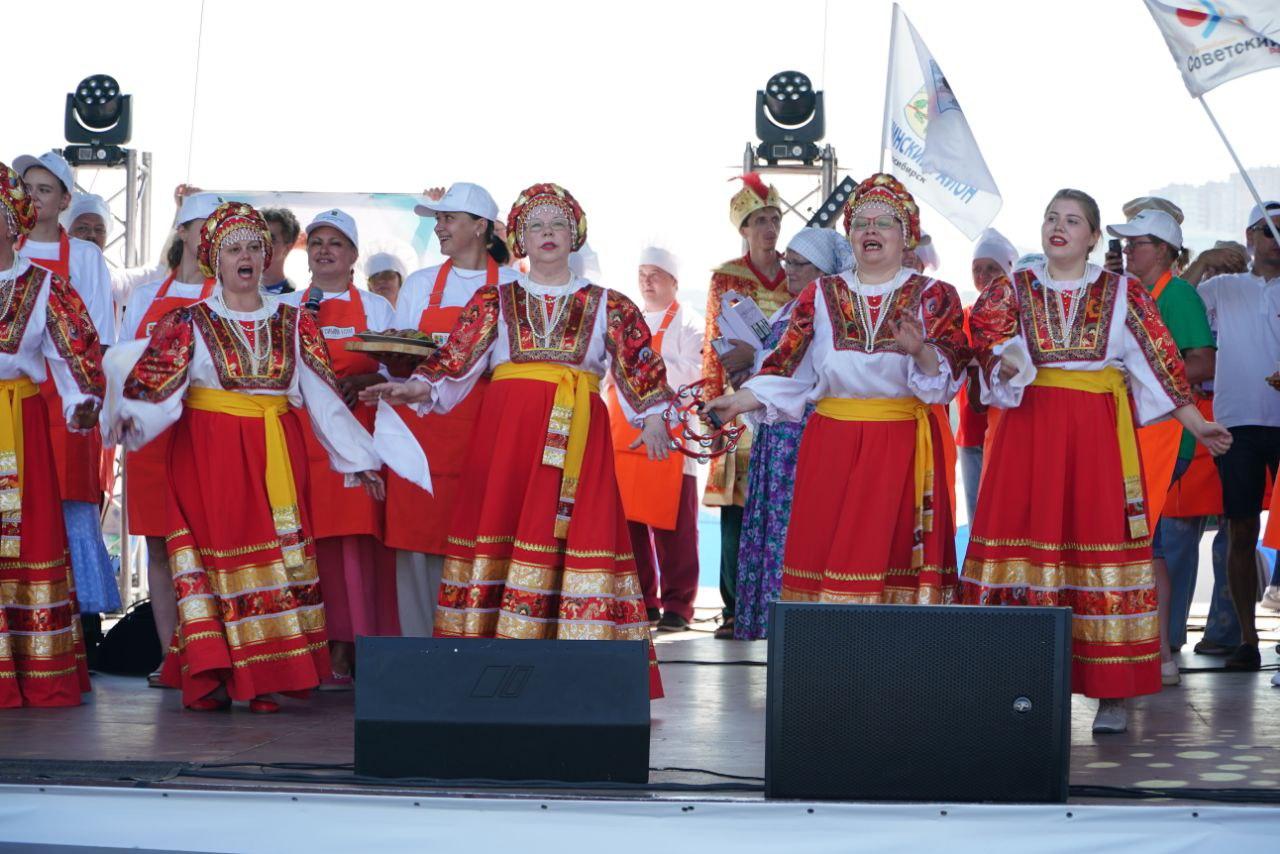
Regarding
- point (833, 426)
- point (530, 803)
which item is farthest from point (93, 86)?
point (530, 803)

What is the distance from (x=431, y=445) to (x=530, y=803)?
2.73 m

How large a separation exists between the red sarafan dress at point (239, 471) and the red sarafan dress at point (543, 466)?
0.39 meters

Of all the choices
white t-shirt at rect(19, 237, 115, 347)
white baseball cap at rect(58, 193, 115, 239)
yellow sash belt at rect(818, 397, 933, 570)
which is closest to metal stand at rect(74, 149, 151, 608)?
white baseball cap at rect(58, 193, 115, 239)

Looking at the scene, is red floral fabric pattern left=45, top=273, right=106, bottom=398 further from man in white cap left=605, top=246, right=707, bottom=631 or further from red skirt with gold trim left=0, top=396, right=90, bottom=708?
man in white cap left=605, top=246, right=707, bottom=631

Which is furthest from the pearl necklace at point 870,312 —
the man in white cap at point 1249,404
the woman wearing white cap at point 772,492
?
the man in white cap at point 1249,404

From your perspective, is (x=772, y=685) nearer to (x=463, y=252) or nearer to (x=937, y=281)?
(x=937, y=281)

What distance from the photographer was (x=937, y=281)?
5.05 meters

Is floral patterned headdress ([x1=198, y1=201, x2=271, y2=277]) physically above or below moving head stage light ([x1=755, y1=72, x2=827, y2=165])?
below

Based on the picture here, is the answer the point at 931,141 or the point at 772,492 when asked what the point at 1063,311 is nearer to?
the point at 931,141

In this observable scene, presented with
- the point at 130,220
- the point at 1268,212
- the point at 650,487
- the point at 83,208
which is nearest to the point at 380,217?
the point at 130,220

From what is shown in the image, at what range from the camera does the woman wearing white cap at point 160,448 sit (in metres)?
5.79

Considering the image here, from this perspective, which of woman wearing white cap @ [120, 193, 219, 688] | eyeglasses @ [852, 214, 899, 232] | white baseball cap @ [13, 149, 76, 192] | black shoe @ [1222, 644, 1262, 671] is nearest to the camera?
eyeglasses @ [852, 214, 899, 232]

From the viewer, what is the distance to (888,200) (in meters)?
5.05

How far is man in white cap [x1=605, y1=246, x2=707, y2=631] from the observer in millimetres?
7820
